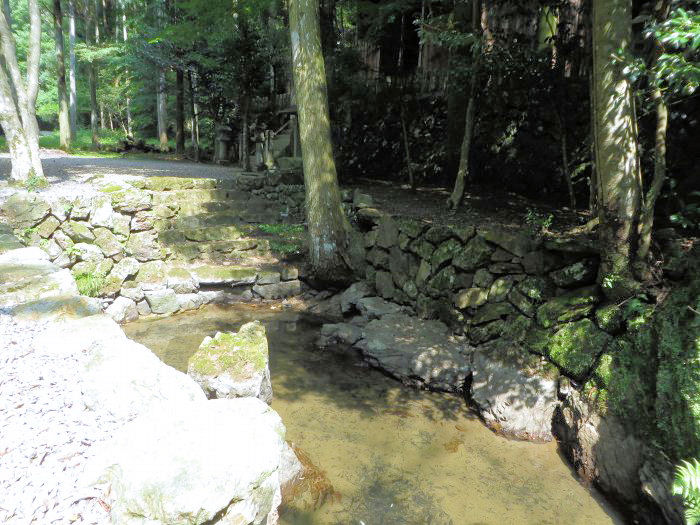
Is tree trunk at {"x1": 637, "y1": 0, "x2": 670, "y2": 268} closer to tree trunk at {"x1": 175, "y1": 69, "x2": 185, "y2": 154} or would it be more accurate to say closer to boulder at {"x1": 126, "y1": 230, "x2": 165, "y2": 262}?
boulder at {"x1": 126, "y1": 230, "x2": 165, "y2": 262}

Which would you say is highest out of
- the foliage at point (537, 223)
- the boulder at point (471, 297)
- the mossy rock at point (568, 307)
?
the foliage at point (537, 223)

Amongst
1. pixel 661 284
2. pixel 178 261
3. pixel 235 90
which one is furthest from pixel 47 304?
pixel 235 90

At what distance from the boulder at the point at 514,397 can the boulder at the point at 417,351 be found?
34cm

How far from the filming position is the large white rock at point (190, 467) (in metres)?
1.76

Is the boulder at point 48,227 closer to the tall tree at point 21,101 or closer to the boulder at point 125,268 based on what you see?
the boulder at point 125,268

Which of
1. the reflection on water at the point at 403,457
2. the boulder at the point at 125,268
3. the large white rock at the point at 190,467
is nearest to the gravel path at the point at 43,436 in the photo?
the large white rock at the point at 190,467

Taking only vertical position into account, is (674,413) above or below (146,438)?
below

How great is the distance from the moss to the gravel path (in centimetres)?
130

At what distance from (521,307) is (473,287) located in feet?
2.37

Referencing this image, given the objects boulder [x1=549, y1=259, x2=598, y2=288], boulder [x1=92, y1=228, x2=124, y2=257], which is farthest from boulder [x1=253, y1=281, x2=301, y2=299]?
boulder [x1=549, y1=259, x2=598, y2=288]

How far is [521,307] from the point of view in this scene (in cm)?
511

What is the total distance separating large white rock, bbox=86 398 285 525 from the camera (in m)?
1.76

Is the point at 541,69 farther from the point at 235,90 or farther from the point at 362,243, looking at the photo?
the point at 235,90

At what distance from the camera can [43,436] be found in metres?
2.13
